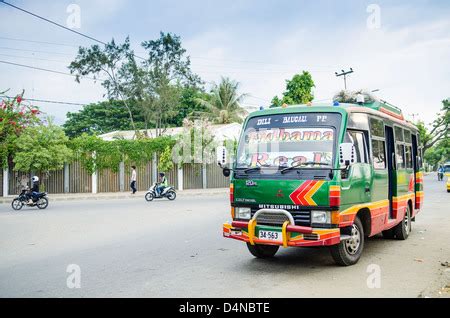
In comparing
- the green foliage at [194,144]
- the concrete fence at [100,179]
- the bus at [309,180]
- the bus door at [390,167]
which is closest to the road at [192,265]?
the bus at [309,180]

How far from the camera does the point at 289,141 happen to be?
648 cm

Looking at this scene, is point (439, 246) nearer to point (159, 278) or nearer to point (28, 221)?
point (159, 278)

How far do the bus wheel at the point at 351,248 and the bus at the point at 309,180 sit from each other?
0.05ft

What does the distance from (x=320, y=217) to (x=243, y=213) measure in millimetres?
1263

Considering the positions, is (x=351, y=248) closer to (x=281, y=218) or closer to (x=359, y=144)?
(x=281, y=218)

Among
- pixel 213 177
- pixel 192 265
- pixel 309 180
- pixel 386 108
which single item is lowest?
pixel 192 265

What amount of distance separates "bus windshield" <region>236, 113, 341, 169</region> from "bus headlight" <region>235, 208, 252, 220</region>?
0.69 meters

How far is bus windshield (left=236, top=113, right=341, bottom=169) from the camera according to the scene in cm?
620

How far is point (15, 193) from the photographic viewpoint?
25.6 metres

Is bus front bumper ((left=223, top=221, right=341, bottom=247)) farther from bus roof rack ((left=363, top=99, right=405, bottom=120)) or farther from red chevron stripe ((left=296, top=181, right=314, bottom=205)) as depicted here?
bus roof rack ((left=363, top=99, right=405, bottom=120))

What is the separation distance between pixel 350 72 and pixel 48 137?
2238 centimetres

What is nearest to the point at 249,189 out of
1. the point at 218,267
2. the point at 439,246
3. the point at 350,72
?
the point at 218,267

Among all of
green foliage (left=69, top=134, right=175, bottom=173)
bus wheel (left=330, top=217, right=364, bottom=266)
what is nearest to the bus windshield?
bus wheel (left=330, top=217, right=364, bottom=266)

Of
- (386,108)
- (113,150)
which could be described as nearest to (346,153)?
(386,108)
